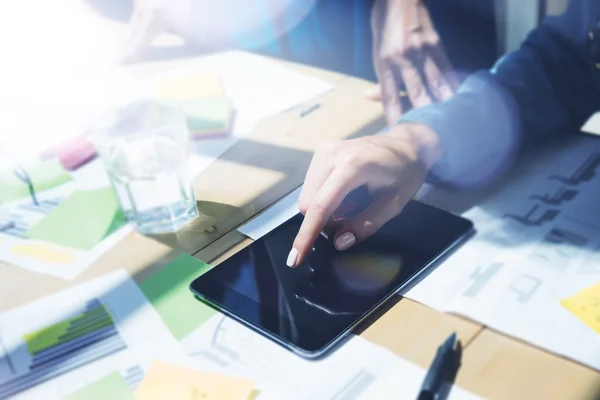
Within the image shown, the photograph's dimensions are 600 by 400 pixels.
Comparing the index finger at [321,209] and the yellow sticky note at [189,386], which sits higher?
the index finger at [321,209]

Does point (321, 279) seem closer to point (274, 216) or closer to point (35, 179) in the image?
point (274, 216)

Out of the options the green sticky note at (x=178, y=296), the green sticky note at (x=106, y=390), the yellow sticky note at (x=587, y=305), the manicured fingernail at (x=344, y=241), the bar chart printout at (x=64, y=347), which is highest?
the manicured fingernail at (x=344, y=241)

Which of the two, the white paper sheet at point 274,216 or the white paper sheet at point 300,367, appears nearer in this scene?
the white paper sheet at point 300,367

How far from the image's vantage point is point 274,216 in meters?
0.65

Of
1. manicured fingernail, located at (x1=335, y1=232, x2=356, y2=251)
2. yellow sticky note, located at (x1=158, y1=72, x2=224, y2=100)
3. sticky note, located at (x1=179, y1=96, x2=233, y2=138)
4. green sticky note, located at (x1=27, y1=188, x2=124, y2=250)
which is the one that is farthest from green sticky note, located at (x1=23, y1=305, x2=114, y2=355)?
yellow sticky note, located at (x1=158, y1=72, x2=224, y2=100)

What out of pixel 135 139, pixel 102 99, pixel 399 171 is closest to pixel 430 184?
pixel 399 171

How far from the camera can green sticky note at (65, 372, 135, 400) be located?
44 cm

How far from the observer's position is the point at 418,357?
17.7 inches

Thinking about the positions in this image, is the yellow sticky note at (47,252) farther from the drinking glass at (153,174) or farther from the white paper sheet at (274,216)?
the white paper sheet at (274,216)

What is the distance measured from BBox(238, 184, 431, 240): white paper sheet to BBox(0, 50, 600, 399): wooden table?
0.4 inches

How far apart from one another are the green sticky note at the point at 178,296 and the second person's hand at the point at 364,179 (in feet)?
0.31

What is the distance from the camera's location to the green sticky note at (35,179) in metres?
0.75

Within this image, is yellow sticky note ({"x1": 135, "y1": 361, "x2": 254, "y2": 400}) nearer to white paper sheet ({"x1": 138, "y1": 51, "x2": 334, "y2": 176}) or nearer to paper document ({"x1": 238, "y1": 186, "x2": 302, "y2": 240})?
paper document ({"x1": 238, "y1": 186, "x2": 302, "y2": 240})

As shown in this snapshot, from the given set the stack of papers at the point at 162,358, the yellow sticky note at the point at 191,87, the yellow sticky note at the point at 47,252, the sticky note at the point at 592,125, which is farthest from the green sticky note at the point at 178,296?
the sticky note at the point at 592,125
